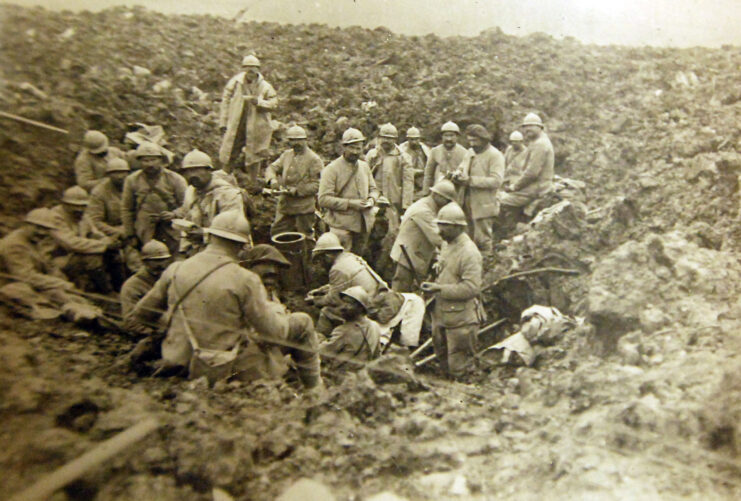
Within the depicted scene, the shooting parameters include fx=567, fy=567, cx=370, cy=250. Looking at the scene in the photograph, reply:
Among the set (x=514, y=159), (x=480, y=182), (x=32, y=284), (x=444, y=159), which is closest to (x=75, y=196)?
(x=32, y=284)

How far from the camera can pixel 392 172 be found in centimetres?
955

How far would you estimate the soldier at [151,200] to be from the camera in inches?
249

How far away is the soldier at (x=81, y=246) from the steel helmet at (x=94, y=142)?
21.2 inches

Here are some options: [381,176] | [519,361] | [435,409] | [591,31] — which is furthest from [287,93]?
[435,409]

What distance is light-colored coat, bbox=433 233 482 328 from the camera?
232 inches

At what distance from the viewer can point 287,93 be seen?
1252cm

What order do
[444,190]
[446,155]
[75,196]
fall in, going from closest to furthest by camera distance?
[75,196] → [444,190] → [446,155]

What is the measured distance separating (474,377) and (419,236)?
6.45 feet

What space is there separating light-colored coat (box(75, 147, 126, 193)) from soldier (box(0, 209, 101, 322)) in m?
1.53

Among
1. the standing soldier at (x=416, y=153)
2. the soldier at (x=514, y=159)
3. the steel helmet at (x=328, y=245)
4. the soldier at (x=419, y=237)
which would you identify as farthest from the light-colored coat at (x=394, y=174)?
the steel helmet at (x=328, y=245)

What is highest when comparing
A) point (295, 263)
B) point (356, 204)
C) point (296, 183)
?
point (296, 183)

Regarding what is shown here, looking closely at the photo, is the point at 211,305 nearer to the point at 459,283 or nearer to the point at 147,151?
the point at 459,283

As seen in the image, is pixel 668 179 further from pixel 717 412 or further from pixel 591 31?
pixel 717 412

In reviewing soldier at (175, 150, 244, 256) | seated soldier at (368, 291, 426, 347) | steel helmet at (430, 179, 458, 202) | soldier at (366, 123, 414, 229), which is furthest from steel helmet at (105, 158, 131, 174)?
soldier at (366, 123, 414, 229)
